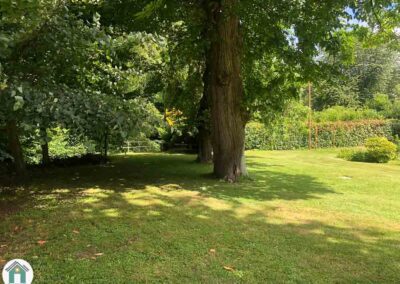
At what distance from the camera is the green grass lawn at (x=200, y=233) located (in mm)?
3779

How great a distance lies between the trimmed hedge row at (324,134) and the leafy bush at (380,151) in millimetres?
5833

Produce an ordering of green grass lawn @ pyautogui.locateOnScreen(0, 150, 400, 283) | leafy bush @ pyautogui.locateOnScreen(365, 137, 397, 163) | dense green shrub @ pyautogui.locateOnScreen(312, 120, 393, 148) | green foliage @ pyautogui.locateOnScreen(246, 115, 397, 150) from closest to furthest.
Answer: green grass lawn @ pyautogui.locateOnScreen(0, 150, 400, 283) → leafy bush @ pyautogui.locateOnScreen(365, 137, 397, 163) → green foliage @ pyautogui.locateOnScreen(246, 115, 397, 150) → dense green shrub @ pyautogui.locateOnScreen(312, 120, 393, 148)

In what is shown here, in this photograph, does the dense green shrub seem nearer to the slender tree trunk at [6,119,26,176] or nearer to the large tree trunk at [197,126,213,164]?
the large tree trunk at [197,126,213,164]

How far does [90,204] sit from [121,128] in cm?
146

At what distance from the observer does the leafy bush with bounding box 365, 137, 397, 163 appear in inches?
680

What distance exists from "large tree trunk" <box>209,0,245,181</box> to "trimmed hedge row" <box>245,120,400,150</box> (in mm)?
14067

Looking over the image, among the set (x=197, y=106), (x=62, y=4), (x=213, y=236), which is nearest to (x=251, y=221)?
(x=213, y=236)

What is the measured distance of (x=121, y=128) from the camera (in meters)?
5.66

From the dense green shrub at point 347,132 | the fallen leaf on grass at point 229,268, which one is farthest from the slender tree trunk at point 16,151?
the dense green shrub at point 347,132

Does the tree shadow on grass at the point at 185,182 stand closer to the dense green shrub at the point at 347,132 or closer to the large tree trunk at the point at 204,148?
the large tree trunk at the point at 204,148

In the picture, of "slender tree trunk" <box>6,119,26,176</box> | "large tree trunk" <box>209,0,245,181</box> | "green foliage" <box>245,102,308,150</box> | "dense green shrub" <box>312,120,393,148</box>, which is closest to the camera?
"slender tree trunk" <box>6,119,26,176</box>

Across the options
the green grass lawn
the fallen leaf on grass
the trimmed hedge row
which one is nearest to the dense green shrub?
the trimmed hedge row

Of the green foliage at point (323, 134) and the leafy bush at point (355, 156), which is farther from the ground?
the green foliage at point (323, 134)

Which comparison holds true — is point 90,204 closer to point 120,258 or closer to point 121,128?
point 121,128
